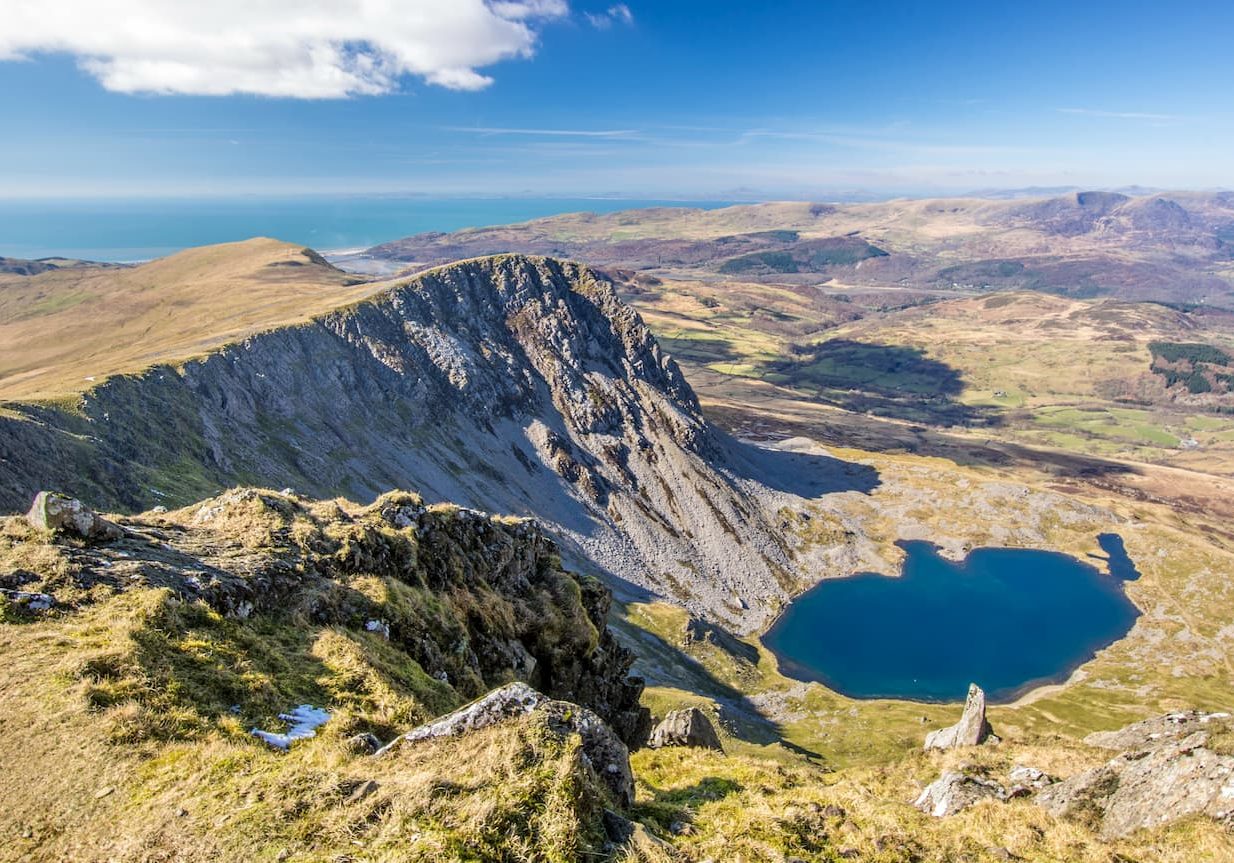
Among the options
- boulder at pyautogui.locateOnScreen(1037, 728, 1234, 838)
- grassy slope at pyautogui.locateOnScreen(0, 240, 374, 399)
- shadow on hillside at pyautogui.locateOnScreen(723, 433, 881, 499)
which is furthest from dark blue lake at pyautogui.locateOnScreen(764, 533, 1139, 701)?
grassy slope at pyautogui.locateOnScreen(0, 240, 374, 399)

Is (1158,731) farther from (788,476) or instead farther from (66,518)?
(788,476)

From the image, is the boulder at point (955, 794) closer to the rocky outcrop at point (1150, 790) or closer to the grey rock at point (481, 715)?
the rocky outcrop at point (1150, 790)

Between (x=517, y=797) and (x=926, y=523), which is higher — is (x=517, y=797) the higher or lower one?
the higher one

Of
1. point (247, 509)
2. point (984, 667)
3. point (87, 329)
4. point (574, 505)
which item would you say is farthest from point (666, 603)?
point (87, 329)

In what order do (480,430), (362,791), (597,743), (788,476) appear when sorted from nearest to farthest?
(362,791), (597,743), (480,430), (788,476)

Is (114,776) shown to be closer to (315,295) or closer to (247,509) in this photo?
(247,509)

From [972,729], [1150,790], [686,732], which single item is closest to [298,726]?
[686,732]
